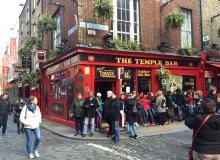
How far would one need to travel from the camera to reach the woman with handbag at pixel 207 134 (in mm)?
4523

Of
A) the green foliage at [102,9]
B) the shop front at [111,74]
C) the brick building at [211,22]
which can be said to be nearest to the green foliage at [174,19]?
the shop front at [111,74]

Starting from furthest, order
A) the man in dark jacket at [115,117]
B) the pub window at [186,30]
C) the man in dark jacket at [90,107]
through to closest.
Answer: the pub window at [186,30]
the man in dark jacket at [90,107]
the man in dark jacket at [115,117]

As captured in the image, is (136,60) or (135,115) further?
(136,60)

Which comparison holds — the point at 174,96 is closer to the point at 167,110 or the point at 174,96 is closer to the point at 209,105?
the point at 167,110

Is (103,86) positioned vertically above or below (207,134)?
above

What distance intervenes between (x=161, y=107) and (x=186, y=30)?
627 centimetres

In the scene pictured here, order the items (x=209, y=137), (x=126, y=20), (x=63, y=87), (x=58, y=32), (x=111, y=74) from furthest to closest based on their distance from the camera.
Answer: (x=58, y=32) → (x=63, y=87) → (x=126, y=20) → (x=111, y=74) → (x=209, y=137)

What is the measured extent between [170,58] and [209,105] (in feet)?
42.5

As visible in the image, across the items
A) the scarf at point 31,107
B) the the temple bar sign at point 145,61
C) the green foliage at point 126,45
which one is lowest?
the scarf at point 31,107

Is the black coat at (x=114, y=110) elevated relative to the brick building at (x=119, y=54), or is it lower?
lower

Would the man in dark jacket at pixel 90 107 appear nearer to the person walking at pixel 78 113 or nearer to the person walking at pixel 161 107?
the person walking at pixel 78 113

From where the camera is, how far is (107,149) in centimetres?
994

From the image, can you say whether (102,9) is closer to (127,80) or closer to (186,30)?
(127,80)

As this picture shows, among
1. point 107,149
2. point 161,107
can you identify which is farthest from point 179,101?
point 107,149
